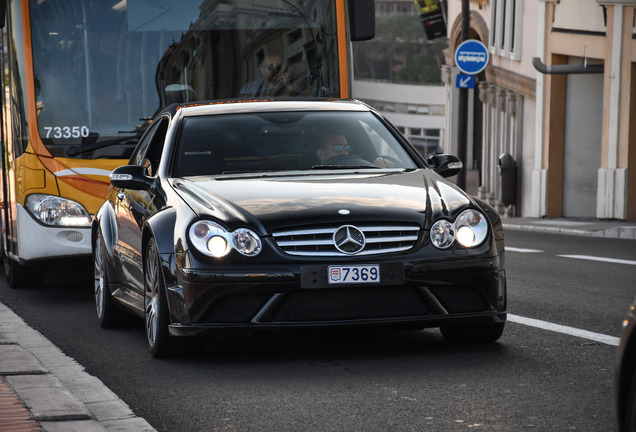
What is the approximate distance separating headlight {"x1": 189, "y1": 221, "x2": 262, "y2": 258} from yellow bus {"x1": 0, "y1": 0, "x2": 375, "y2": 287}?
177 inches

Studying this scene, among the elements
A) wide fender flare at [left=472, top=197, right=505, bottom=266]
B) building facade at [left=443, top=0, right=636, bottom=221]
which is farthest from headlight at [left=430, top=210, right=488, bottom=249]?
building facade at [left=443, top=0, right=636, bottom=221]

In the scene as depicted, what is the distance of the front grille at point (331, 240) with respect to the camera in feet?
23.7

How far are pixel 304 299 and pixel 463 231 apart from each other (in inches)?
37.2

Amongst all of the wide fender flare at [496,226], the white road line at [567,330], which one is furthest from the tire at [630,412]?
the white road line at [567,330]

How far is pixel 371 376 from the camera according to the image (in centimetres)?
698

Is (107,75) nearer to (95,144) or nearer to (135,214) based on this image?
(95,144)

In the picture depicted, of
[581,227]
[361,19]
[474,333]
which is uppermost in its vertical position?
[361,19]

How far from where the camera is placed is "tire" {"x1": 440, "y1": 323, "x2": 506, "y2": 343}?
7832mm

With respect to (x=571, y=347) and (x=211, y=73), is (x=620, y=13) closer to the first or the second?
(x=211, y=73)

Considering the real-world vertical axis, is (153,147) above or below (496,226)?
above

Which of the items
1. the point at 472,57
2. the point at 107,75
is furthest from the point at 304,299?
the point at 472,57

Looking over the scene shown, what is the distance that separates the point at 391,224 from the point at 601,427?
6.86 ft

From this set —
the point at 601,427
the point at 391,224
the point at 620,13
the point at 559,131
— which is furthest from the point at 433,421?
the point at 559,131

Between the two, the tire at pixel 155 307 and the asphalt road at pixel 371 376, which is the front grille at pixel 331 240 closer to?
the asphalt road at pixel 371 376
